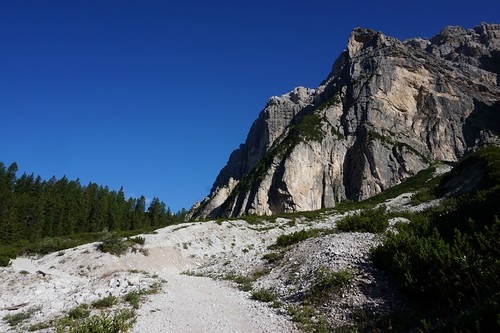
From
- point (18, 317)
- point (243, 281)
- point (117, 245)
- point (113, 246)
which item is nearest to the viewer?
point (18, 317)

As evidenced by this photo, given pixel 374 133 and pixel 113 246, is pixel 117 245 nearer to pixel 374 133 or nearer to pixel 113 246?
pixel 113 246

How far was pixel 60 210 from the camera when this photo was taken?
258ft

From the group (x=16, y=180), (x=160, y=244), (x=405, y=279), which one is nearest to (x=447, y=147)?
(x=160, y=244)

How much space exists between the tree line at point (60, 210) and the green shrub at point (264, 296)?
55912 millimetres

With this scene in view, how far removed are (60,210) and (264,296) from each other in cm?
7747

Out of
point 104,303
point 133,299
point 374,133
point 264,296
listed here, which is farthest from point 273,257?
point 374,133

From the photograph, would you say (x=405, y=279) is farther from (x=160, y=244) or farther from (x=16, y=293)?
(x=160, y=244)

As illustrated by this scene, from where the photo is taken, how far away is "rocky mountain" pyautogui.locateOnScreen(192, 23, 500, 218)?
106500 mm

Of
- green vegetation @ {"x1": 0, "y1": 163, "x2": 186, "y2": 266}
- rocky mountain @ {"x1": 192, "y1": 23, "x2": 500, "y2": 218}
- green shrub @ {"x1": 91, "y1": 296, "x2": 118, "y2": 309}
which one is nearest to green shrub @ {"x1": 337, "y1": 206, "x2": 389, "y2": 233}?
green shrub @ {"x1": 91, "y1": 296, "x2": 118, "y2": 309}

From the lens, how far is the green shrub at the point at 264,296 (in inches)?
579

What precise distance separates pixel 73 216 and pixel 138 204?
3229 cm

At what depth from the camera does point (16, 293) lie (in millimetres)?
18922

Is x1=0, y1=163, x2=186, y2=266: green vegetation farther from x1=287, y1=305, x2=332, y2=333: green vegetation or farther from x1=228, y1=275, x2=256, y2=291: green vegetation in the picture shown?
x1=287, y1=305, x2=332, y2=333: green vegetation

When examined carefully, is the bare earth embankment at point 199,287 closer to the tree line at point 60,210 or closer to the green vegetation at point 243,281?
the green vegetation at point 243,281
